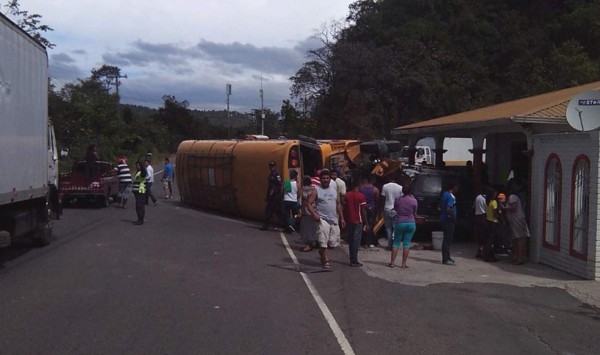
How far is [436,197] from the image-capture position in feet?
55.2

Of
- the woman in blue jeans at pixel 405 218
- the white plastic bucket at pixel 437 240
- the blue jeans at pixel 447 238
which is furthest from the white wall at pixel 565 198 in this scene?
the woman in blue jeans at pixel 405 218

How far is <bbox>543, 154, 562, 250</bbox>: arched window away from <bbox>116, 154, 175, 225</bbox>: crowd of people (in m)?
10.3

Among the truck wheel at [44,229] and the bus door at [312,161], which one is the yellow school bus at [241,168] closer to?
the bus door at [312,161]

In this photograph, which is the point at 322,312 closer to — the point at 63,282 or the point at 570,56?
the point at 63,282

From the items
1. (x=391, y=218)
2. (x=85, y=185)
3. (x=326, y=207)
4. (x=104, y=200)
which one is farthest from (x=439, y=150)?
(x=85, y=185)

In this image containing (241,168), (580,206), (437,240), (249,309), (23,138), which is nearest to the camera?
(249,309)

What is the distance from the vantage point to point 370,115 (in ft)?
158

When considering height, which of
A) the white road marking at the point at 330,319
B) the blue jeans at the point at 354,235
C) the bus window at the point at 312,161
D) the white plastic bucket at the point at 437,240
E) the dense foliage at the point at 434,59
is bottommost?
the white road marking at the point at 330,319

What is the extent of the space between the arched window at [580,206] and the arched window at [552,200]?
64cm

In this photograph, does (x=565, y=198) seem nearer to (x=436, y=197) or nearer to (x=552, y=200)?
(x=552, y=200)

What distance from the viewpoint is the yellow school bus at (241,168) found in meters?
19.0

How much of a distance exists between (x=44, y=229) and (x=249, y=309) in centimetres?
693

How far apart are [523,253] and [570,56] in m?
32.0

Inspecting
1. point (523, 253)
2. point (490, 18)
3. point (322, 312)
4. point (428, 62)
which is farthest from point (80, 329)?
point (490, 18)
